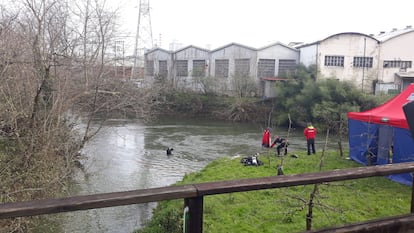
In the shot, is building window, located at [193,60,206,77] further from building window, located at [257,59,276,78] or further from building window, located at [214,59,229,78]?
building window, located at [257,59,276,78]

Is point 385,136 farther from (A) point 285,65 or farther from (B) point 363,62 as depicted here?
(A) point 285,65

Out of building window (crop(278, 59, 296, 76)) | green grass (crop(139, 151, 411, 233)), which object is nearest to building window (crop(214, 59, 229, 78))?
building window (crop(278, 59, 296, 76))

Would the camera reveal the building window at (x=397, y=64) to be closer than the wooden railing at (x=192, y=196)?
No

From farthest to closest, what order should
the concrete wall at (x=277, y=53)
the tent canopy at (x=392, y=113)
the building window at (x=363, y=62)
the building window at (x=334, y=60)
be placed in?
the concrete wall at (x=277, y=53)
the building window at (x=363, y=62)
the building window at (x=334, y=60)
the tent canopy at (x=392, y=113)

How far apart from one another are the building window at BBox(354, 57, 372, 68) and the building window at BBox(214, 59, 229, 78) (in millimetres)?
12448

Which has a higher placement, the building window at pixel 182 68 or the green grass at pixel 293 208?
the building window at pixel 182 68

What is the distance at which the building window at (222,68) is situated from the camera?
3914 cm

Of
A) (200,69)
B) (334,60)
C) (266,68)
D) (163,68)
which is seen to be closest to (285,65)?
(266,68)

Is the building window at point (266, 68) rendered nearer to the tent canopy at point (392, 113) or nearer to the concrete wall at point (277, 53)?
the concrete wall at point (277, 53)

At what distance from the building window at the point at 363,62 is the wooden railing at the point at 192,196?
36070 millimetres

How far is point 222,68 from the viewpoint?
39781 mm

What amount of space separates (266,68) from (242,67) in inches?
95.4

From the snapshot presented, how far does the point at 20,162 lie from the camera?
27.8ft

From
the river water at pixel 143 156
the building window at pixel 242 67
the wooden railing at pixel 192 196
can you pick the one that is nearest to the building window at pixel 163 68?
the building window at pixel 242 67
